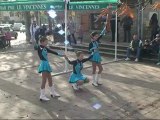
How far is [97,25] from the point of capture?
75.9ft

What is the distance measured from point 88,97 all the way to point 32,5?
6351 mm

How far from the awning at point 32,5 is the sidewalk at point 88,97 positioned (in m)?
2.61

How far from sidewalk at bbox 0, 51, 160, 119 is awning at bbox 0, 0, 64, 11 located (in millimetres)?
2613

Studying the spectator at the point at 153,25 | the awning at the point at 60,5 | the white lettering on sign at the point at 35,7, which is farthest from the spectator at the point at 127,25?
the white lettering on sign at the point at 35,7

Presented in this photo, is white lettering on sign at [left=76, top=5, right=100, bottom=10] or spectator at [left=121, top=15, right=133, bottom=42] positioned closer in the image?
white lettering on sign at [left=76, top=5, right=100, bottom=10]

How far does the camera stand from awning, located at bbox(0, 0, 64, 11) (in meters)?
13.9

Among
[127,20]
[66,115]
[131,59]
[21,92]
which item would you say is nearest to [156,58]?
[131,59]

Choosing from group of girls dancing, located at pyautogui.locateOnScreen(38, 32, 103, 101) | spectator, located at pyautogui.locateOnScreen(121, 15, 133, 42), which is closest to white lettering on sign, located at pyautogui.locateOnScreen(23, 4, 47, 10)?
group of girls dancing, located at pyautogui.locateOnScreen(38, 32, 103, 101)

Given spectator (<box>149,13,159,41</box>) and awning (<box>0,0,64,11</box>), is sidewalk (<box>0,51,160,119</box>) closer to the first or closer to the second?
awning (<box>0,0,64,11</box>)

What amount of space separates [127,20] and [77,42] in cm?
422

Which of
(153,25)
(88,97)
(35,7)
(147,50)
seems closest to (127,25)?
(153,25)

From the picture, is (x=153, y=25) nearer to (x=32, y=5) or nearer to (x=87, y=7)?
(x=87, y=7)

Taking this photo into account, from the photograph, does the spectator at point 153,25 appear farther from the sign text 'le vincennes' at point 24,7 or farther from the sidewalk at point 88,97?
the sign text 'le vincennes' at point 24,7

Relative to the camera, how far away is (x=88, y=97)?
10.2 m
